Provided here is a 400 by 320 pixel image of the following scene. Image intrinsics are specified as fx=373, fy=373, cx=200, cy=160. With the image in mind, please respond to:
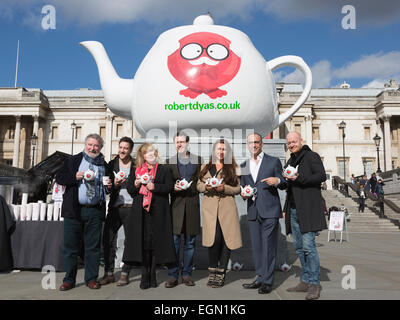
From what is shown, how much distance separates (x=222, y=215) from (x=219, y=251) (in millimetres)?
394

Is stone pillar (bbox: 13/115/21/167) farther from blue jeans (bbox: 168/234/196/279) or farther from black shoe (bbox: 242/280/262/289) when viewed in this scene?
black shoe (bbox: 242/280/262/289)

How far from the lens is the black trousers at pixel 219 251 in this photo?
389 cm

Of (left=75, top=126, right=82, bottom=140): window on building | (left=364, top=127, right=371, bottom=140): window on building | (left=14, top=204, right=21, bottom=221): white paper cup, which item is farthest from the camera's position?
(left=75, top=126, right=82, bottom=140): window on building

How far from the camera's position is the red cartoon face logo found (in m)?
4.47

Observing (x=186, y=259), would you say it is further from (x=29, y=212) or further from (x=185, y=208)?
(x=29, y=212)

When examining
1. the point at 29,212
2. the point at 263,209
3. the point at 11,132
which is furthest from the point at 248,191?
the point at 11,132

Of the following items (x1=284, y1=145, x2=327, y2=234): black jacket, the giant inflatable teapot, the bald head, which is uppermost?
the giant inflatable teapot

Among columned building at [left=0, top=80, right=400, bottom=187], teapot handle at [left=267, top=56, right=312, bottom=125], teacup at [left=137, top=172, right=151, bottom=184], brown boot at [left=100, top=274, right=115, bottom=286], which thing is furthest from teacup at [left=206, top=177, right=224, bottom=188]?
columned building at [left=0, top=80, right=400, bottom=187]

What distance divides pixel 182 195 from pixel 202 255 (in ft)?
3.71

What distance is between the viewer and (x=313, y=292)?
3.36 metres

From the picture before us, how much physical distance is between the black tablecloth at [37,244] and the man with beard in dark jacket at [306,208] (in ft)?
9.91

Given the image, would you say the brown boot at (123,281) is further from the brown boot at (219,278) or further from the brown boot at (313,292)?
the brown boot at (313,292)

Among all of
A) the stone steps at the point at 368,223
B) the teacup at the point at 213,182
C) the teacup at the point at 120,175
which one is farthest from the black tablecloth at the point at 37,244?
the stone steps at the point at 368,223
